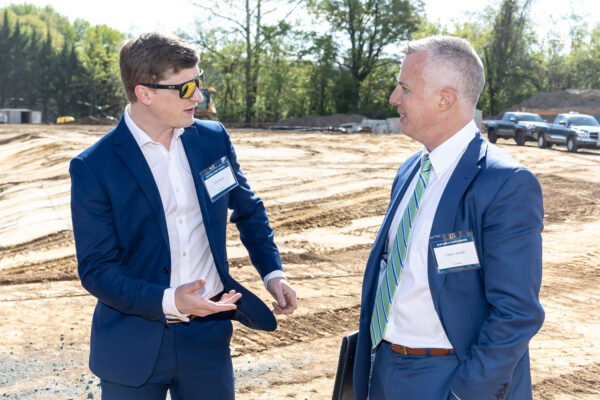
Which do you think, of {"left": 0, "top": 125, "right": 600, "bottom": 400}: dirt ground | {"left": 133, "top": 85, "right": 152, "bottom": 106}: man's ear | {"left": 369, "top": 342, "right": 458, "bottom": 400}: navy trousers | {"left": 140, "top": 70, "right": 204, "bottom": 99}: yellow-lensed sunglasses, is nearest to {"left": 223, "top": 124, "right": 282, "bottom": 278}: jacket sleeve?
{"left": 140, "top": 70, "right": 204, "bottom": 99}: yellow-lensed sunglasses

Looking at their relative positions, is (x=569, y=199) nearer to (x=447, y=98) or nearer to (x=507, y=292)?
(x=447, y=98)

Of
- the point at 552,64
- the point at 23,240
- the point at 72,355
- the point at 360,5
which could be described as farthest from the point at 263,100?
the point at 72,355

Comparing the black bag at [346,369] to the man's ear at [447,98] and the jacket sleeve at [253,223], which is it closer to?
the jacket sleeve at [253,223]

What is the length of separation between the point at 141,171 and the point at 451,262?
1.24 metres

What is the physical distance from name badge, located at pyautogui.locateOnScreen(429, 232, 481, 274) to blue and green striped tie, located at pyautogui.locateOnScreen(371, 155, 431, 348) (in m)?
0.19

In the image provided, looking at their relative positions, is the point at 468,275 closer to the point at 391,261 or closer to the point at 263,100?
the point at 391,261

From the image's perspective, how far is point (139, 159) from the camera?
2504 millimetres

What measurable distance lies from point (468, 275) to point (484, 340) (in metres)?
0.24

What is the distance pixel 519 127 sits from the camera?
86.6 ft

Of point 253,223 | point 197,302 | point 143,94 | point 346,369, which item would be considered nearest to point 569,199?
point 253,223

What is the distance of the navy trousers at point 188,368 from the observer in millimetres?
2498

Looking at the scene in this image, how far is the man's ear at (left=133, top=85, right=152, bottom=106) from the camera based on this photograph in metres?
2.52

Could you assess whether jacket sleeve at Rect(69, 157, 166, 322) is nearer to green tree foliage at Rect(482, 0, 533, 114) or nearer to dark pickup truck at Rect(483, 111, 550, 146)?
dark pickup truck at Rect(483, 111, 550, 146)

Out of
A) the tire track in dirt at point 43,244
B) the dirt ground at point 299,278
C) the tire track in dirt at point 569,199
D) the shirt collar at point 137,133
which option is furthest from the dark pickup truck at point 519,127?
the shirt collar at point 137,133
